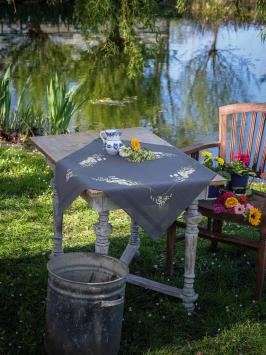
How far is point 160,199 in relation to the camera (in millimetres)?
3904

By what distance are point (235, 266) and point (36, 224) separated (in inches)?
70.7

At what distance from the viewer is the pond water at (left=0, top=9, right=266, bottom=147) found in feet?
38.4

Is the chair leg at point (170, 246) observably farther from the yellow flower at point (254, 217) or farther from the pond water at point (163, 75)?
the pond water at point (163, 75)

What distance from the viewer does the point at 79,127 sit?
35.2ft

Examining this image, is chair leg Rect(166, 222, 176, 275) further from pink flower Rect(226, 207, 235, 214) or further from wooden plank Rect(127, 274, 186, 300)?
pink flower Rect(226, 207, 235, 214)

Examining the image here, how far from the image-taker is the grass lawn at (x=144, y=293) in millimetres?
4047

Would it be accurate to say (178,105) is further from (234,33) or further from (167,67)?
(234,33)

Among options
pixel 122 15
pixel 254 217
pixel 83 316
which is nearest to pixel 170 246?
pixel 254 217

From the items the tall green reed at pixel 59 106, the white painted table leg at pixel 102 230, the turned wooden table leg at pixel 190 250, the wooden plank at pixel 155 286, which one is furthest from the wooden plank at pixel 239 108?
the tall green reed at pixel 59 106

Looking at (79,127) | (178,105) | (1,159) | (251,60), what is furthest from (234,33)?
(1,159)

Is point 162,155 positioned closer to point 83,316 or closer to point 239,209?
point 239,209

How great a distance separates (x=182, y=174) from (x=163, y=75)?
11098 mm

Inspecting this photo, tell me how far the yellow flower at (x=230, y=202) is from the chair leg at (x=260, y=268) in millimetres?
302

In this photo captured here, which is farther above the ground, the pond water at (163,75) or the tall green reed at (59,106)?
the tall green reed at (59,106)
